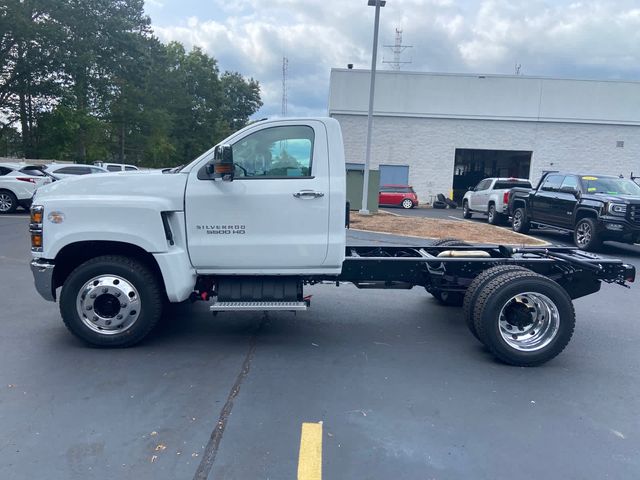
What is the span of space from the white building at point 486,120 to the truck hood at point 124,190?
2740 cm

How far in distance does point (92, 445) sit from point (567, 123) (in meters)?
34.7

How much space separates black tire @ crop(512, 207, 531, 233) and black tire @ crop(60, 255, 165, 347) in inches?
546

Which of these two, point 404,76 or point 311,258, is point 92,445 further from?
point 404,76

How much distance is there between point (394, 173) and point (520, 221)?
56.1 feet

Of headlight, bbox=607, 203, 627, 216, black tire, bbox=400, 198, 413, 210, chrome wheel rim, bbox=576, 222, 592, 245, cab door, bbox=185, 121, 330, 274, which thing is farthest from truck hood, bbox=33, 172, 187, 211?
black tire, bbox=400, 198, 413, 210

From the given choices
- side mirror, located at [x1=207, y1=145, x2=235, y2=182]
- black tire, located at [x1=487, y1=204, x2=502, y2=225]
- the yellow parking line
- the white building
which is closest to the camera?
the yellow parking line

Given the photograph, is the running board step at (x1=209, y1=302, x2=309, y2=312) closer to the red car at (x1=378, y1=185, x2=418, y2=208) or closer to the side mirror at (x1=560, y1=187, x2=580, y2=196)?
the side mirror at (x1=560, y1=187, x2=580, y2=196)

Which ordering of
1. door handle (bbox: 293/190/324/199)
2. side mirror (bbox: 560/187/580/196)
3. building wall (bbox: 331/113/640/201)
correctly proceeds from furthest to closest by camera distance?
building wall (bbox: 331/113/640/201), side mirror (bbox: 560/187/580/196), door handle (bbox: 293/190/324/199)

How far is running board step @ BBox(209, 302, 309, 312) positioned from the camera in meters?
4.96

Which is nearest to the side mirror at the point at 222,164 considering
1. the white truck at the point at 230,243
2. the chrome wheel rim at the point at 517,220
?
the white truck at the point at 230,243

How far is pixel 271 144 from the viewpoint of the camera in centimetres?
512

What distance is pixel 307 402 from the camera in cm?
406

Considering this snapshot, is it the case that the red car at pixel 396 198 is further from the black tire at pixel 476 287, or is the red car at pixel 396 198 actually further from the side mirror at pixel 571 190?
the black tire at pixel 476 287

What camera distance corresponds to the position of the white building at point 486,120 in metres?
31.9
